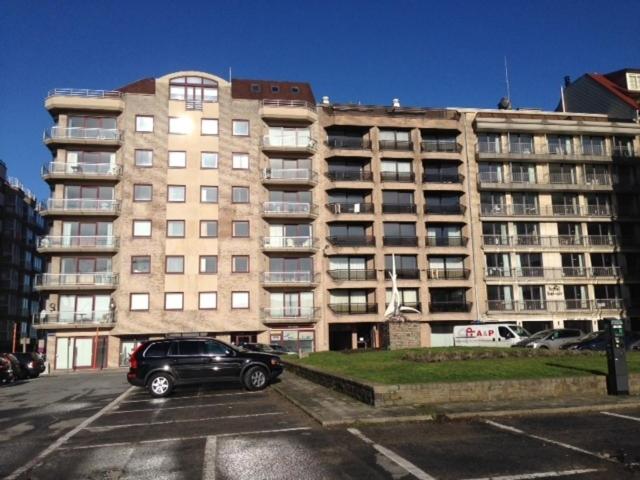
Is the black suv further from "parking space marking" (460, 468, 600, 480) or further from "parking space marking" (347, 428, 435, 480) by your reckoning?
"parking space marking" (460, 468, 600, 480)

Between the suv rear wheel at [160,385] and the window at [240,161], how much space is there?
31.7 meters

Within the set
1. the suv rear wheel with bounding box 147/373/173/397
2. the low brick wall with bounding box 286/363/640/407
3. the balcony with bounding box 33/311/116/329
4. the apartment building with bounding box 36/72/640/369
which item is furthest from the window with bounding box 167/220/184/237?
the low brick wall with bounding box 286/363/640/407

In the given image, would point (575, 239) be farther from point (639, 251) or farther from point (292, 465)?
point (292, 465)

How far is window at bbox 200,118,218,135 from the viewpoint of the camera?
46.8 meters

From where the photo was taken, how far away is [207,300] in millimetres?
44438

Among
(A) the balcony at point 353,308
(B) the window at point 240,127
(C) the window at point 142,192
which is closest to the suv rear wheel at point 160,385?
(A) the balcony at point 353,308

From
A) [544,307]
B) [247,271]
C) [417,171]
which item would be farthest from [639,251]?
[247,271]

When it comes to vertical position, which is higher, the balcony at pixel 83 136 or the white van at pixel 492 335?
the balcony at pixel 83 136

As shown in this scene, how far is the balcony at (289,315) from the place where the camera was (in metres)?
44.9

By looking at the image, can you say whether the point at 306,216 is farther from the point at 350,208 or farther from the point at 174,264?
the point at 174,264

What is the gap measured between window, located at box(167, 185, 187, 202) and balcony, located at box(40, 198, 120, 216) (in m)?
4.19

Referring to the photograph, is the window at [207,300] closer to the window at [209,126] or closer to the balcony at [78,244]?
the balcony at [78,244]

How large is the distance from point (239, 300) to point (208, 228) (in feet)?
21.5

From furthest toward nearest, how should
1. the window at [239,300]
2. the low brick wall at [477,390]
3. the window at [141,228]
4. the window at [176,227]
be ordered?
the window at [176,227] < the window at [239,300] < the window at [141,228] < the low brick wall at [477,390]
